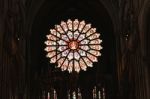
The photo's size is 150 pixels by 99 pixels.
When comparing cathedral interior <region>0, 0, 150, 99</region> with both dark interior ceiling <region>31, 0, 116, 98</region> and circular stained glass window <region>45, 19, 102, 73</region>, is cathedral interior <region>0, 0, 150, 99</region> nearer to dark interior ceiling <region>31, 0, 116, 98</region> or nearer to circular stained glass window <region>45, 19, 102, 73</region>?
dark interior ceiling <region>31, 0, 116, 98</region>

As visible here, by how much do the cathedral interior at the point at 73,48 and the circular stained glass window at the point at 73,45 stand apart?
345mm

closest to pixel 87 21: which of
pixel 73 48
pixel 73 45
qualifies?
pixel 73 45

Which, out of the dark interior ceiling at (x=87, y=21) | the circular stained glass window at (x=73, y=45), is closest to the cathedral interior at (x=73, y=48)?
the dark interior ceiling at (x=87, y=21)

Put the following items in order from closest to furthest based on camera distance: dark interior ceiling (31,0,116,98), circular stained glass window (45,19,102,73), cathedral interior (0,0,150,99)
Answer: cathedral interior (0,0,150,99) < dark interior ceiling (31,0,116,98) < circular stained glass window (45,19,102,73)

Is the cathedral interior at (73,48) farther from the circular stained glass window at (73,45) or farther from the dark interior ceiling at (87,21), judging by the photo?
the circular stained glass window at (73,45)

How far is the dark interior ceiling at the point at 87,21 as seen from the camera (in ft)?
97.3

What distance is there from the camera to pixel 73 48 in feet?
105

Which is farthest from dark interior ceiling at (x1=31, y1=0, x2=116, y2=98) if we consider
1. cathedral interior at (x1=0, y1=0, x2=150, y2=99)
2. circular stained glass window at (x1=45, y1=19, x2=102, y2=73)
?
circular stained glass window at (x1=45, y1=19, x2=102, y2=73)

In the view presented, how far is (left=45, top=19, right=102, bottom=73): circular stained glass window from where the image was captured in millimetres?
31609

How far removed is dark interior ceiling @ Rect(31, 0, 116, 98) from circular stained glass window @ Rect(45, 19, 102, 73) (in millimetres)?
344

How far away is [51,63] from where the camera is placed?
31.3m
